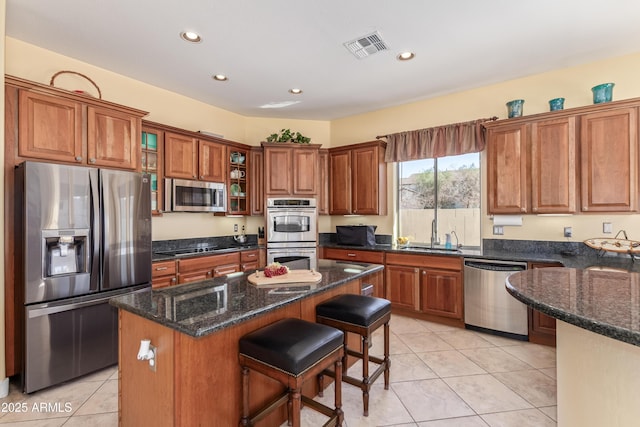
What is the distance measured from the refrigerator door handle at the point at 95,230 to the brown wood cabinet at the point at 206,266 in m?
0.91

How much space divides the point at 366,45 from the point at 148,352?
9.72ft

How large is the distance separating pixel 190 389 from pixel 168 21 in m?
2.72

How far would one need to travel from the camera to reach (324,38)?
108 inches

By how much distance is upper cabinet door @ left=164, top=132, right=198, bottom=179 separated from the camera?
141 inches

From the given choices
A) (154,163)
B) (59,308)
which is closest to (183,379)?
(59,308)

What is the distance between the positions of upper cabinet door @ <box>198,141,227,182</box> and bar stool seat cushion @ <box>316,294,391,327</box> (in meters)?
2.70

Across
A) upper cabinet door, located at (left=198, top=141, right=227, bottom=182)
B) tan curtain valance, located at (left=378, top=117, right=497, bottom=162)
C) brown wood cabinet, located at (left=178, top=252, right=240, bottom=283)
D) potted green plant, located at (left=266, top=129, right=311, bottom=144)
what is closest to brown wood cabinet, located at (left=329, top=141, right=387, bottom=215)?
tan curtain valance, located at (left=378, top=117, right=497, bottom=162)

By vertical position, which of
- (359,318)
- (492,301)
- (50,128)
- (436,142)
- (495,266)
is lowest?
(492,301)

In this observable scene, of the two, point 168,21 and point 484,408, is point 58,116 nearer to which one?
point 168,21

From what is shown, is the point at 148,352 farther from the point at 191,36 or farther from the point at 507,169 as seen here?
the point at 507,169

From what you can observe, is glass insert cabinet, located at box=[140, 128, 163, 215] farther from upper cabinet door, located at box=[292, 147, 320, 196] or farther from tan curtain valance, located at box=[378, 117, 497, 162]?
tan curtain valance, located at box=[378, 117, 497, 162]

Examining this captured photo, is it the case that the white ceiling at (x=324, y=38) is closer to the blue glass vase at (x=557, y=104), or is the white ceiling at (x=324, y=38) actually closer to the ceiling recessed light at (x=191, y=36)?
the ceiling recessed light at (x=191, y=36)

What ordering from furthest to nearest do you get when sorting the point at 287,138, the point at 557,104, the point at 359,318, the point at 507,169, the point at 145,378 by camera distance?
1. the point at 287,138
2. the point at 507,169
3. the point at 557,104
4. the point at 359,318
5. the point at 145,378

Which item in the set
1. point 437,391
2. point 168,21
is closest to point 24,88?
point 168,21
